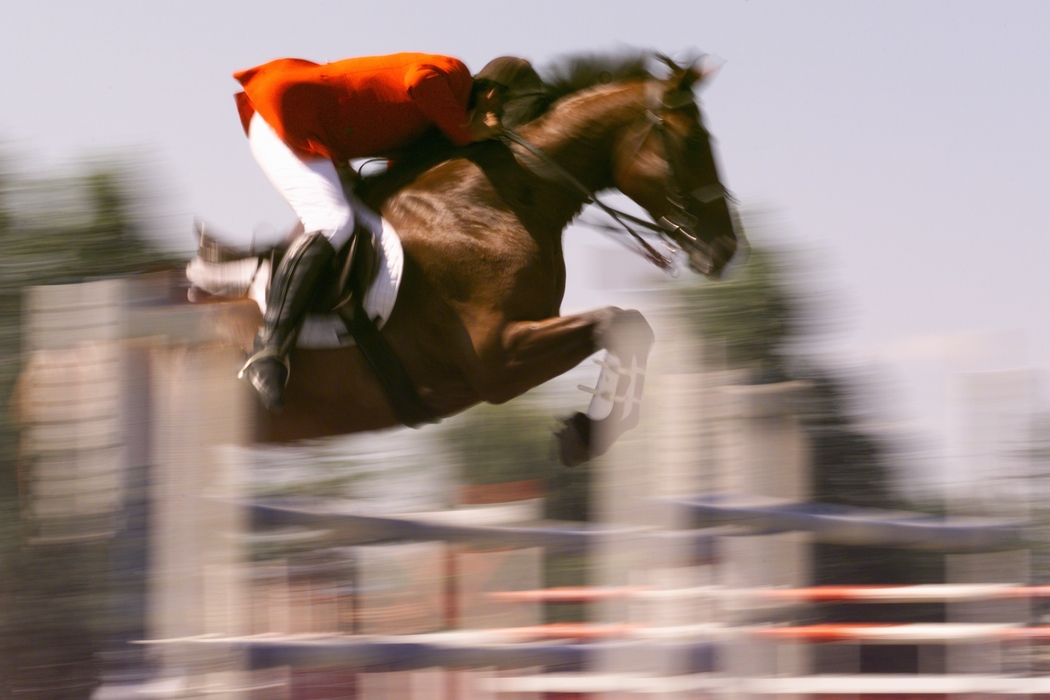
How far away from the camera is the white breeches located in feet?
9.46

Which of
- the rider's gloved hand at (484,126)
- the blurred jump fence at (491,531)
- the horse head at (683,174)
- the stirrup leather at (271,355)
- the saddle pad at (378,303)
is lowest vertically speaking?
the blurred jump fence at (491,531)

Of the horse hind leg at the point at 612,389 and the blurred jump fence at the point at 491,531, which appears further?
the horse hind leg at the point at 612,389

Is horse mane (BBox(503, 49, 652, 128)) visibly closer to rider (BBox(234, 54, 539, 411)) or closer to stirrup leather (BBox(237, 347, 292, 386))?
rider (BBox(234, 54, 539, 411))

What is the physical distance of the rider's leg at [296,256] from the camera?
281 centimetres

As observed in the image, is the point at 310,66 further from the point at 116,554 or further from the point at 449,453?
the point at 449,453

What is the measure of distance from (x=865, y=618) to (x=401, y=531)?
573 centimetres

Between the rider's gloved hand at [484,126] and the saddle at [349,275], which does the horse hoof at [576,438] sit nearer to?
the saddle at [349,275]

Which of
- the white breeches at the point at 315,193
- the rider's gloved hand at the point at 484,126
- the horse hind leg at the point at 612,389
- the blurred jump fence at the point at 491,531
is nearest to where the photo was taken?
the blurred jump fence at the point at 491,531

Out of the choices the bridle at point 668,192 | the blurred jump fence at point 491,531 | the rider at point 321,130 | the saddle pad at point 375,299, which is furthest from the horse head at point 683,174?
the saddle pad at point 375,299

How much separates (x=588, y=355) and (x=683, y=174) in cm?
54

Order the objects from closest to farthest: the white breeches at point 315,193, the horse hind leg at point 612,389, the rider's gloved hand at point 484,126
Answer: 1. the horse hind leg at point 612,389
2. the white breeches at point 315,193
3. the rider's gloved hand at point 484,126

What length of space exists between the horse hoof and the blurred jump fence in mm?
261

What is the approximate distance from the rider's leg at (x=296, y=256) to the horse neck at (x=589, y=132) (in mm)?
557

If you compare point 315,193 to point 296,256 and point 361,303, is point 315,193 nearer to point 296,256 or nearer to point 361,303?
point 296,256
